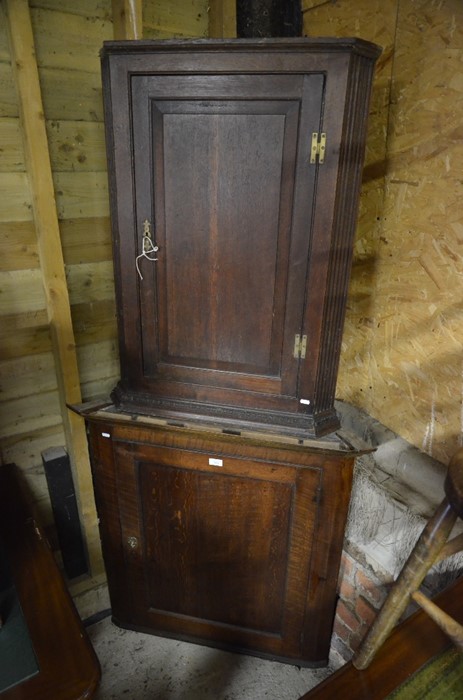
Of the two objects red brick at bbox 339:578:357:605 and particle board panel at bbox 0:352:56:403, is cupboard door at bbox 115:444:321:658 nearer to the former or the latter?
red brick at bbox 339:578:357:605

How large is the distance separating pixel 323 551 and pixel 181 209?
40.1 inches

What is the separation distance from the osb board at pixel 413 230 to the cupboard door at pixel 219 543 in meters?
0.39

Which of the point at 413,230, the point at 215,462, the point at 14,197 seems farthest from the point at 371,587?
the point at 14,197

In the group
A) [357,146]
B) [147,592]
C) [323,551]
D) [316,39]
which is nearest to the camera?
[316,39]

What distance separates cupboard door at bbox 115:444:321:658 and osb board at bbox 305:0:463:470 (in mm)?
390

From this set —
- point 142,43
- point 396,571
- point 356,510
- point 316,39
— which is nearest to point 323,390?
point 356,510

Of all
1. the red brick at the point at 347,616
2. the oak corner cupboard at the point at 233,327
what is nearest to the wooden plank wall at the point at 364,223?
the oak corner cupboard at the point at 233,327

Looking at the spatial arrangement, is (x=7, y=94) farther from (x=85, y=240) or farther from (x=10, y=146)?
(x=85, y=240)

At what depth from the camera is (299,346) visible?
1231 millimetres

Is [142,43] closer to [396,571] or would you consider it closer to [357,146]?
[357,146]

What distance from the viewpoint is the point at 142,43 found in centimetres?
107

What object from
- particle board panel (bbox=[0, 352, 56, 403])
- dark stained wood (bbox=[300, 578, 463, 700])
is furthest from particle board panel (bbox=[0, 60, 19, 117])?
dark stained wood (bbox=[300, 578, 463, 700])

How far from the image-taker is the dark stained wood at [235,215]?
3.45 ft

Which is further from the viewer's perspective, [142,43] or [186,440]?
[186,440]
